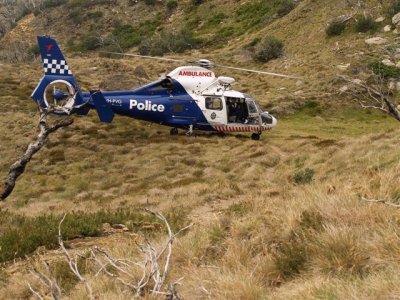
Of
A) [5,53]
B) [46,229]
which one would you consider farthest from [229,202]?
[5,53]

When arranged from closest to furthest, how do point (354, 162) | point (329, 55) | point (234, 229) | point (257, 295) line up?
1. point (257, 295)
2. point (234, 229)
3. point (354, 162)
4. point (329, 55)

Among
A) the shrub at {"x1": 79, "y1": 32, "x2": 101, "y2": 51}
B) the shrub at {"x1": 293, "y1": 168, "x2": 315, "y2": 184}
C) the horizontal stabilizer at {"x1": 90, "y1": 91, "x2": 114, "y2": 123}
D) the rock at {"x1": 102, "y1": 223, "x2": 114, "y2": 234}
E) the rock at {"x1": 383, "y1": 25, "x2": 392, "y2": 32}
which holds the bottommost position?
the shrub at {"x1": 293, "y1": 168, "x2": 315, "y2": 184}

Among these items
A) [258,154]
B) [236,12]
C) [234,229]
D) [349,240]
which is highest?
[236,12]

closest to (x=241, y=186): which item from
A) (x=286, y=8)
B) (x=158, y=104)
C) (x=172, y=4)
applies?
(x=158, y=104)

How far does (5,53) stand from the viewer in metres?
56.0

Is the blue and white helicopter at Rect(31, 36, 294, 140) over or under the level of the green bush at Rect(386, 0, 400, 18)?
under

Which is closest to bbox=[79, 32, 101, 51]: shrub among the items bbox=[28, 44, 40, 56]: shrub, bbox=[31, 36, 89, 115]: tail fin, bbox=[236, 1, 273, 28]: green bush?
bbox=[28, 44, 40, 56]: shrub

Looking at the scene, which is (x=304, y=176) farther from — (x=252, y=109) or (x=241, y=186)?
(x=252, y=109)

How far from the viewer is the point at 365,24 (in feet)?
109

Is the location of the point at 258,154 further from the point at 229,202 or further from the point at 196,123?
the point at 229,202

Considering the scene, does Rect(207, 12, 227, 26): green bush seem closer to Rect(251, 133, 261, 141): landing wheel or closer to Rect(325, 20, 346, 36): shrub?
Rect(325, 20, 346, 36): shrub

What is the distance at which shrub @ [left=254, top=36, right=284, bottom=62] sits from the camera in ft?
120

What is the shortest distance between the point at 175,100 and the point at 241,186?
6.92 metres

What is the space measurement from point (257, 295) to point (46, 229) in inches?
216
